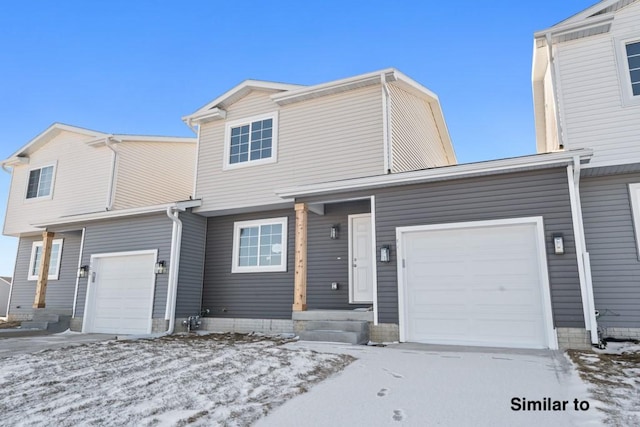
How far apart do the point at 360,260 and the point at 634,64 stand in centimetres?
593

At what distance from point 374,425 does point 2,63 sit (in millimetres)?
19281

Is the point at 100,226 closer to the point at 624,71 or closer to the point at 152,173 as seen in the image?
the point at 152,173

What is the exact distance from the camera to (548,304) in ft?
18.6

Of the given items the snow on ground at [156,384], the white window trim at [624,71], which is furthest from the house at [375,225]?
the snow on ground at [156,384]

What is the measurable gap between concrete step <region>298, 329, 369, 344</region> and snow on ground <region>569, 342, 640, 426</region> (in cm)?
286

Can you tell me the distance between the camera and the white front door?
8.10m

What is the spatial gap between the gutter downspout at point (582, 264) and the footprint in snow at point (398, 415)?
385 cm

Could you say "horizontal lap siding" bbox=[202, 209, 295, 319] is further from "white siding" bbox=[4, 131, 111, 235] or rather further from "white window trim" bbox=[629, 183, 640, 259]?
"white window trim" bbox=[629, 183, 640, 259]

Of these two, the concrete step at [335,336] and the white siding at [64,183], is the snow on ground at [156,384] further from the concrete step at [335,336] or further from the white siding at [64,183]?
the white siding at [64,183]

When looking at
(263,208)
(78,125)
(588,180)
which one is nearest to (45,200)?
(78,125)

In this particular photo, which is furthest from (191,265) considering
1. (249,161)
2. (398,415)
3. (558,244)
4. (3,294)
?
(3,294)

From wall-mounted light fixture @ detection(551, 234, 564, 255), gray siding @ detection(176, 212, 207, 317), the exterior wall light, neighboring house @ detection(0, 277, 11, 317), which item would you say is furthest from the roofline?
wall-mounted light fixture @ detection(551, 234, 564, 255)

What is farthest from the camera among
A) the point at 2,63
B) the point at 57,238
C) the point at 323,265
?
the point at 2,63

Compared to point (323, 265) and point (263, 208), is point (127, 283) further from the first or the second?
point (323, 265)
